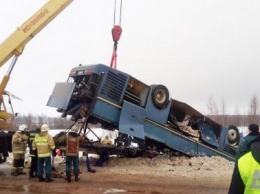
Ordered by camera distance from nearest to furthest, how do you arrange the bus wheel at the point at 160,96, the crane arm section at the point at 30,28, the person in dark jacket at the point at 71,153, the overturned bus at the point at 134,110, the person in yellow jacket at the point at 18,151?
1. the person in dark jacket at the point at 71,153
2. the person in yellow jacket at the point at 18,151
3. the overturned bus at the point at 134,110
4. the bus wheel at the point at 160,96
5. the crane arm section at the point at 30,28

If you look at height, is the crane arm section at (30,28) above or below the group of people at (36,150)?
above

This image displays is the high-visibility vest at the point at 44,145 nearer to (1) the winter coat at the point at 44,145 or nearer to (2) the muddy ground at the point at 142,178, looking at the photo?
(1) the winter coat at the point at 44,145

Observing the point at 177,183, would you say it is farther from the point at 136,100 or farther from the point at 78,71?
the point at 78,71

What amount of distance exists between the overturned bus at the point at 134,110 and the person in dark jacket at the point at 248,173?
372 inches

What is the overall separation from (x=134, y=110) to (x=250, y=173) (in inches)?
396

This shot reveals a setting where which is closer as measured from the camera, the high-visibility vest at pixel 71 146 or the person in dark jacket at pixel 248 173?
the person in dark jacket at pixel 248 173

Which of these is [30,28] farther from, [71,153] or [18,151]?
Answer: [71,153]

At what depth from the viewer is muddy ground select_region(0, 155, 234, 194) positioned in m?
9.16

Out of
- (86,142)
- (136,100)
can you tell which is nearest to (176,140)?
(136,100)

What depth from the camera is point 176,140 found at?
1324cm

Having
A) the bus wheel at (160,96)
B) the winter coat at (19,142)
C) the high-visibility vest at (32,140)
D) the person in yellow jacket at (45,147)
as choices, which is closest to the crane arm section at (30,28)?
the winter coat at (19,142)

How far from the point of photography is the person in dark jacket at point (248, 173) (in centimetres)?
225

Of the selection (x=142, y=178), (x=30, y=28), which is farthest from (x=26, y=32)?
(x=142, y=178)

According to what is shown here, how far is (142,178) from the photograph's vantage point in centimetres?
1090
